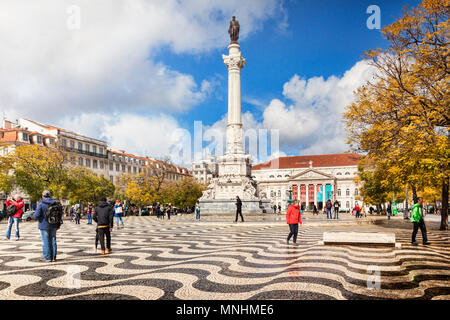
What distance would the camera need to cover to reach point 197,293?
5.59 m

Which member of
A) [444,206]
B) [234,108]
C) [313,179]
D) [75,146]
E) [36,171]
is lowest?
[444,206]

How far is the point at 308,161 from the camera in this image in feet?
375

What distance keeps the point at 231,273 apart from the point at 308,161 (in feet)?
363

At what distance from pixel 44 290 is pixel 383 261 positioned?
23.6 ft

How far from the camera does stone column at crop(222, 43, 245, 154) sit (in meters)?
39.5

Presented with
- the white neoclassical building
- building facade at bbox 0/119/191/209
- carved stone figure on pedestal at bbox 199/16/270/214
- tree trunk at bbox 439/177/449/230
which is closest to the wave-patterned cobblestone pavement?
tree trunk at bbox 439/177/449/230

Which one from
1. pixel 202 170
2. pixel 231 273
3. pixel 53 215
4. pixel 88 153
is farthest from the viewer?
pixel 202 170

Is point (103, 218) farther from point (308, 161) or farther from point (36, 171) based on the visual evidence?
point (308, 161)

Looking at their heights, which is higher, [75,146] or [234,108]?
[234,108]

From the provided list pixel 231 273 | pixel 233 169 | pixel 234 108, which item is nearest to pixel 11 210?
pixel 231 273

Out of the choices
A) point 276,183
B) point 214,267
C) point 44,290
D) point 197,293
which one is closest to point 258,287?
point 197,293

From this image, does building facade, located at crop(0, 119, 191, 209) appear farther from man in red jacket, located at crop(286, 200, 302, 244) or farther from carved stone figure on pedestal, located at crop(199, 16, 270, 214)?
man in red jacket, located at crop(286, 200, 302, 244)

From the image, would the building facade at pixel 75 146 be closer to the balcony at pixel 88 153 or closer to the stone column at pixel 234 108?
the balcony at pixel 88 153

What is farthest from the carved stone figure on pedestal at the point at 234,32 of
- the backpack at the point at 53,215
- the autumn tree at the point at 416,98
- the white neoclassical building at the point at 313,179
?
the white neoclassical building at the point at 313,179
